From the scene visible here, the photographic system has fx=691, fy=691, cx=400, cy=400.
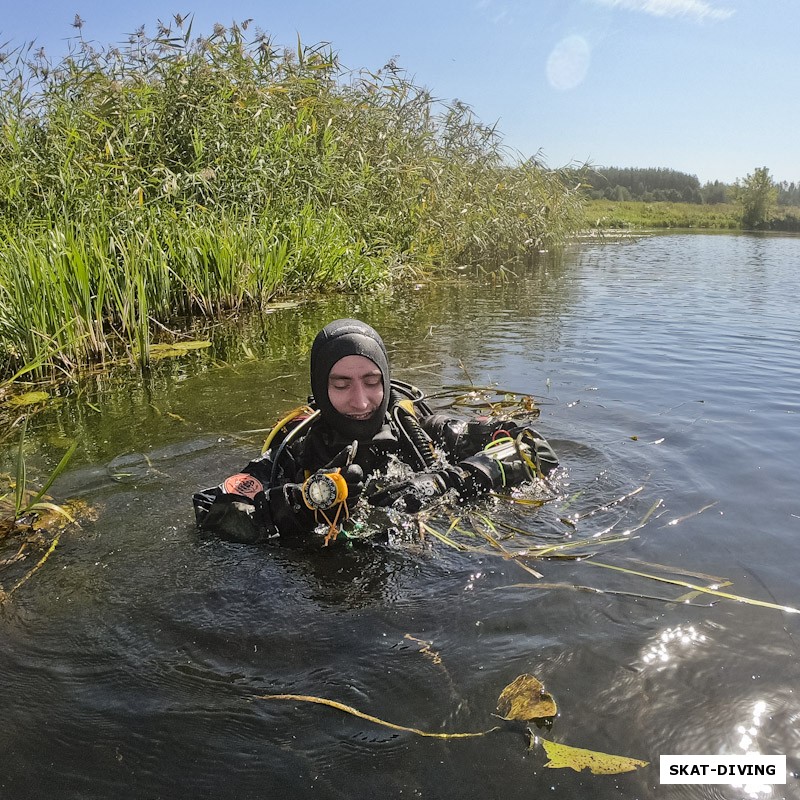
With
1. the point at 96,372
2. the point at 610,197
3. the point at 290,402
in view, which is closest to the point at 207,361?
the point at 96,372

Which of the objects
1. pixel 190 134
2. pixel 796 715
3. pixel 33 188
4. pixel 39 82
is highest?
pixel 39 82

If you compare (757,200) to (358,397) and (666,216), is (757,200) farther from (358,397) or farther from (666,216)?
(358,397)

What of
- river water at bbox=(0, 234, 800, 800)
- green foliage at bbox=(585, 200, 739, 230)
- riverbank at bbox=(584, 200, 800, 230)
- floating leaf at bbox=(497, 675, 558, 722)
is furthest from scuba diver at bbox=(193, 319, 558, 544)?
green foliage at bbox=(585, 200, 739, 230)

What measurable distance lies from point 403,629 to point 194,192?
25.1ft

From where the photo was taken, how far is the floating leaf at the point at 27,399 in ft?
18.5

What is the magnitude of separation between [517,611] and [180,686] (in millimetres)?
1335

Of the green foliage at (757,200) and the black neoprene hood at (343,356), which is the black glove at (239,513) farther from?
the green foliage at (757,200)

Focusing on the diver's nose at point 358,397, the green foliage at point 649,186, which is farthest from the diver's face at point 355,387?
the green foliage at point 649,186

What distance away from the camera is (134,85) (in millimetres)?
9453

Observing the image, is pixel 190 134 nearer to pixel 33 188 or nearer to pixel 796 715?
pixel 33 188

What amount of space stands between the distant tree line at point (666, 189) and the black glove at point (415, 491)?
45873 mm

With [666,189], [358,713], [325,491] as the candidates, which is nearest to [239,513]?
[325,491]

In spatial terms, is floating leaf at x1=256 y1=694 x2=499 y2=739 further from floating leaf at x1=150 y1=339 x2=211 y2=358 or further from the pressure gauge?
floating leaf at x1=150 y1=339 x2=211 y2=358

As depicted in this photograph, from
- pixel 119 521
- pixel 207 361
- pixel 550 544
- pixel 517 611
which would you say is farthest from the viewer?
pixel 207 361
